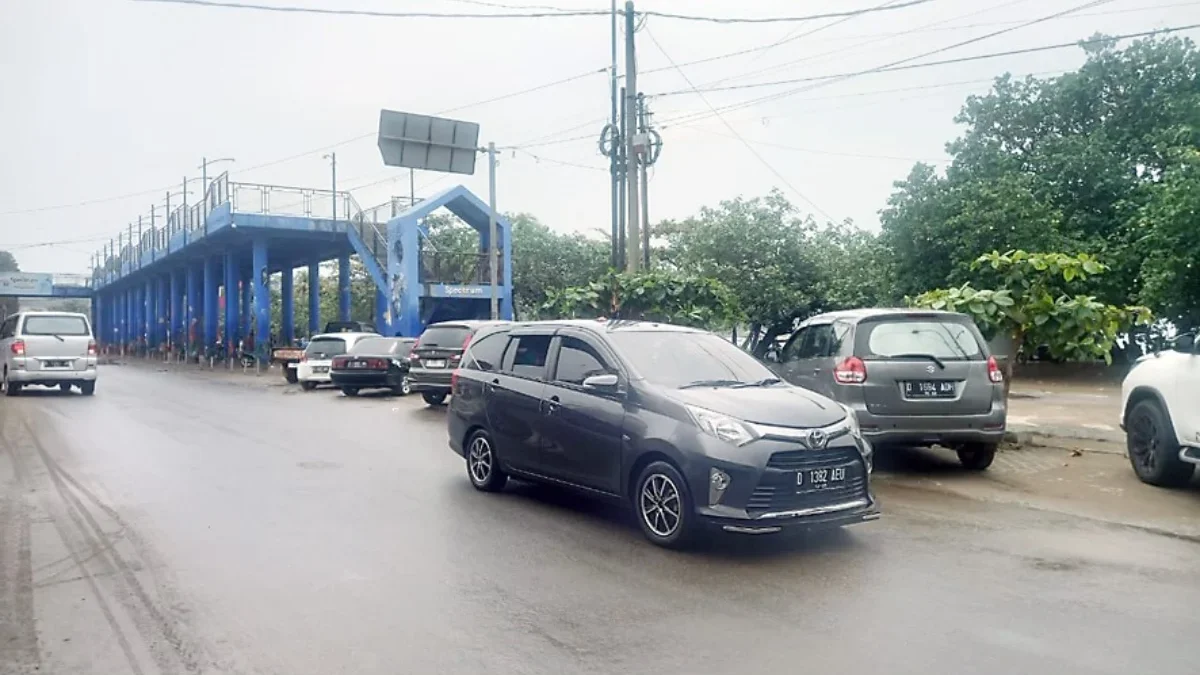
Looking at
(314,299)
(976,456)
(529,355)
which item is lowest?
(976,456)

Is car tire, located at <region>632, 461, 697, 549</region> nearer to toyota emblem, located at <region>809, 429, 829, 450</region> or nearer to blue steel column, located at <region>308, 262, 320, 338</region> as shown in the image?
toyota emblem, located at <region>809, 429, 829, 450</region>

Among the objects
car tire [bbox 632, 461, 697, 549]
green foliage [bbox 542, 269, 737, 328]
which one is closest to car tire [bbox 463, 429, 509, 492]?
car tire [bbox 632, 461, 697, 549]

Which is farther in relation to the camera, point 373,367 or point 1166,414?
point 373,367

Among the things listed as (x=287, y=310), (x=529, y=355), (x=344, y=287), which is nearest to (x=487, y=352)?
(x=529, y=355)

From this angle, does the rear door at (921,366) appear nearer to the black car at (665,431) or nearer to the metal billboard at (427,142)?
the black car at (665,431)

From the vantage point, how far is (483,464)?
9219 mm

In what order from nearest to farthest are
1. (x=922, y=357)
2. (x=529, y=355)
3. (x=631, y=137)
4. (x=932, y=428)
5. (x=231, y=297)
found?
(x=529, y=355) → (x=932, y=428) → (x=922, y=357) → (x=631, y=137) → (x=231, y=297)

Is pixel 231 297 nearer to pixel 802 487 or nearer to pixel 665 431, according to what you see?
pixel 665 431

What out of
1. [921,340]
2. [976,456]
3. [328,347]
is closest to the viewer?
[921,340]

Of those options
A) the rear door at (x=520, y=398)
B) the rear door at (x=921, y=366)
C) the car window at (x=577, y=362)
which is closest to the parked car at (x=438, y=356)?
the rear door at (x=520, y=398)

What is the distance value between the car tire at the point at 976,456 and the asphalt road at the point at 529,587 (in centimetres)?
133

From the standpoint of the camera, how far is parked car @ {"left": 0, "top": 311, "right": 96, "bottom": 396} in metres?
21.8

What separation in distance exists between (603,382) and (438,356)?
38.5 feet

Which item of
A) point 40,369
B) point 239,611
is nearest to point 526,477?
point 239,611
